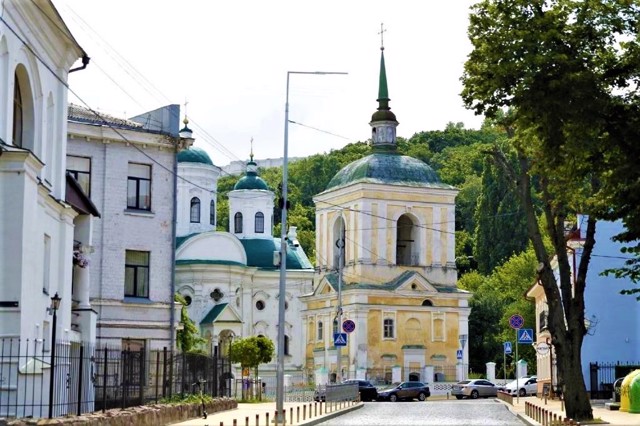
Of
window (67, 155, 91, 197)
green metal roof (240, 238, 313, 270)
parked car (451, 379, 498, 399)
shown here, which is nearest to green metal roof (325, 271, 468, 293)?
green metal roof (240, 238, 313, 270)

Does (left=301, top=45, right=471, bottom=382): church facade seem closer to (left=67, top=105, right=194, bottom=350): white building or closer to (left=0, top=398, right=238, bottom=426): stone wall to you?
(left=67, top=105, right=194, bottom=350): white building

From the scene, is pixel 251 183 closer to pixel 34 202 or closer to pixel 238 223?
pixel 238 223

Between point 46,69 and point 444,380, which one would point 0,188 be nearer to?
point 46,69

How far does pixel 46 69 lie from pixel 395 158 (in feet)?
185

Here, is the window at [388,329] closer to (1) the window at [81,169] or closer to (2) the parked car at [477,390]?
(2) the parked car at [477,390]

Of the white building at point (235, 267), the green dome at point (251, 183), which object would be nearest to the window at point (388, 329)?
the white building at point (235, 267)

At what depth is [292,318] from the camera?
3875 inches

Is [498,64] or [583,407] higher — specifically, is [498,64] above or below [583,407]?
above

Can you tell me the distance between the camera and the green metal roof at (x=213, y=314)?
87625 mm

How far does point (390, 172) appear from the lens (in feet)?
283

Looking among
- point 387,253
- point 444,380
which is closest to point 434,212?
point 387,253

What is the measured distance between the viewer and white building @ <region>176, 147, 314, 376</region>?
295ft

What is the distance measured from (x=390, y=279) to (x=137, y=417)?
186 ft

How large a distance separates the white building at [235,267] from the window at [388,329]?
34.4 feet
